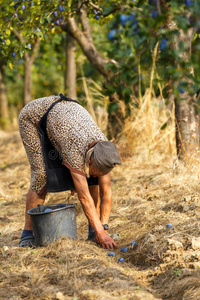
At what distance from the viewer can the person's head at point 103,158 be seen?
3.08 metres

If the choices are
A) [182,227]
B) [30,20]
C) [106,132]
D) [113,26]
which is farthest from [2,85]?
[113,26]

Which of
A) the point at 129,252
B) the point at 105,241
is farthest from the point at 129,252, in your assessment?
the point at 105,241

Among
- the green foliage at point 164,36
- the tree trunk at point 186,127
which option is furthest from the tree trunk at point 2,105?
the green foliage at point 164,36

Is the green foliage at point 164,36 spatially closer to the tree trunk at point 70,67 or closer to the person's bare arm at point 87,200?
the person's bare arm at point 87,200

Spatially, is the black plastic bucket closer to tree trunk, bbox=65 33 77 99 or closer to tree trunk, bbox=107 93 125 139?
tree trunk, bbox=107 93 125 139

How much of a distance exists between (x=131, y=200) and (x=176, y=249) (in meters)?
Result: 1.72

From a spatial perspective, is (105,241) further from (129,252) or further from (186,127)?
(186,127)

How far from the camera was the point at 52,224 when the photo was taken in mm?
3316

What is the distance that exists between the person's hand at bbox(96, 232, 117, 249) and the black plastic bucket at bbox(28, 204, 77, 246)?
11.2 inches

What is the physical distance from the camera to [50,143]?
3.60m

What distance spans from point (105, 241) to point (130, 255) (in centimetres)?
24

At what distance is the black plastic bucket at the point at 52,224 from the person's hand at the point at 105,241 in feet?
0.93

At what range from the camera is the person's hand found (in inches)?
130

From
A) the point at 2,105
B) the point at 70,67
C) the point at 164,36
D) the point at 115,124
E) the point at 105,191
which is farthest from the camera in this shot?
the point at 2,105
